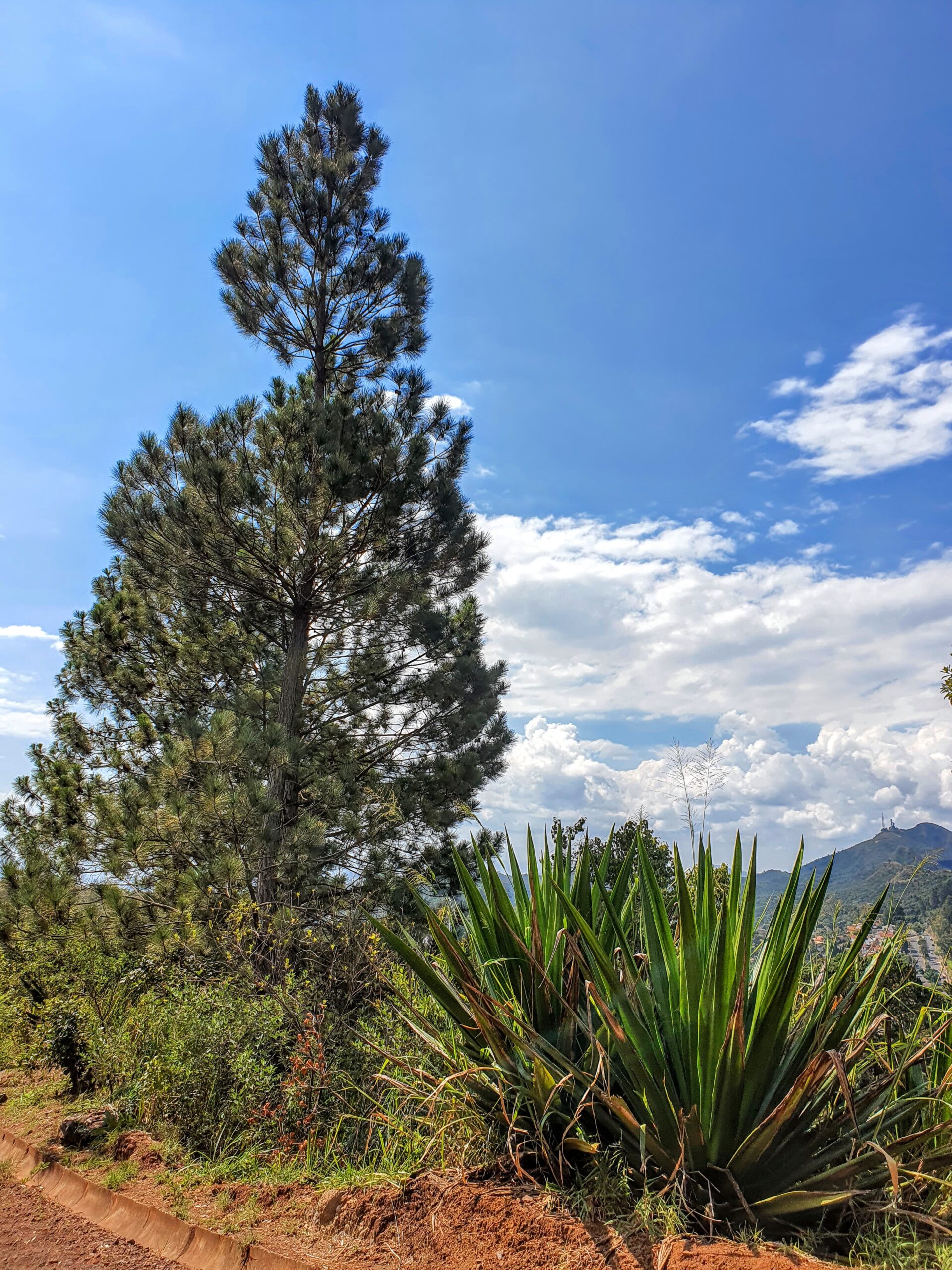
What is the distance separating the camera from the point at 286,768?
8086mm

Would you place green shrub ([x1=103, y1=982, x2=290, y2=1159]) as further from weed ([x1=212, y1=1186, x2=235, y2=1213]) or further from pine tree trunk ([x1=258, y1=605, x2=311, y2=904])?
pine tree trunk ([x1=258, y1=605, x2=311, y2=904])

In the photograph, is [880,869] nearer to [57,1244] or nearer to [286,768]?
[57,1244]

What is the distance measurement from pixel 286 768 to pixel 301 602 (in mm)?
2456

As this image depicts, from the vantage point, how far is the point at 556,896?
2.91 metres

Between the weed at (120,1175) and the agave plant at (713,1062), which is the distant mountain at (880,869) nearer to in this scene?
the agave plant at (713,1062)

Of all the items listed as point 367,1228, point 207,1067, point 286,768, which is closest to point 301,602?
point 286,768

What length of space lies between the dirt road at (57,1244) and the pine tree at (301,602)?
3695 mm

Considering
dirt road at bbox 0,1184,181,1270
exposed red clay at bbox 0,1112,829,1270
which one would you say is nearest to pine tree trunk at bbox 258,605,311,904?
dirt road at bbox 0,1184,181,1270

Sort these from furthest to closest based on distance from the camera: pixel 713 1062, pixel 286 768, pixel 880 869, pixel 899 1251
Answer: pixel 286 768, pixel 880 869, pixel 713 1062, pixel 899 1251

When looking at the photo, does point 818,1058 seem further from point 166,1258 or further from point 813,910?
point 166,1258

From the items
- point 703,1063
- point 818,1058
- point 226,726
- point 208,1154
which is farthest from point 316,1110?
point 226,726

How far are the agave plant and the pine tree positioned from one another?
501 centimetres

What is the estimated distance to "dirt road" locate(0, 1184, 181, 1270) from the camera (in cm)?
276

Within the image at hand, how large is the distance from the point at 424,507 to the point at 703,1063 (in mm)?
8409
